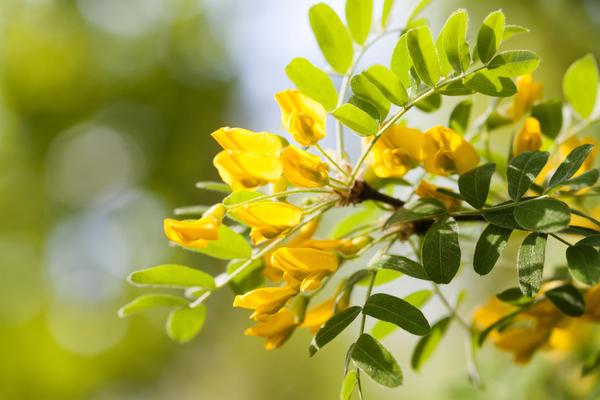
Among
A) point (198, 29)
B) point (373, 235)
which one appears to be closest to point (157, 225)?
point (198, 29)

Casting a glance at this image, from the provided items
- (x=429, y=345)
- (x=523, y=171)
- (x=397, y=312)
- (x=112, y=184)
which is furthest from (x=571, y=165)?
(x=112, y=184)

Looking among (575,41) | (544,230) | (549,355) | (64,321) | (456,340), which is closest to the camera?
(544,230)

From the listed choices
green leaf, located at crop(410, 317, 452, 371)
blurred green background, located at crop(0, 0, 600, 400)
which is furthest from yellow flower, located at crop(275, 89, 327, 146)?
blurred green background, located at crop(0, 0, 600, 400)

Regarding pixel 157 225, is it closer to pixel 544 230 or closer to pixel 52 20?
pixel 52 20

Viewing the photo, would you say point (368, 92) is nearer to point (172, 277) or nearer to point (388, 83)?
point (388, 83)

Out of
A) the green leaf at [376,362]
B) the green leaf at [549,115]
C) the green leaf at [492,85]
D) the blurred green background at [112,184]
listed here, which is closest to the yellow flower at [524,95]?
the green leaf at [549,115]

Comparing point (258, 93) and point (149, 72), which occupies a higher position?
point (149, 72)

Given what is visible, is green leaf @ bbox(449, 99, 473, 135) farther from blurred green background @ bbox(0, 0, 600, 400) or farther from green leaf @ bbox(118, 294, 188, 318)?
blurred green background @ bbox(0, 0, 600, 400)
